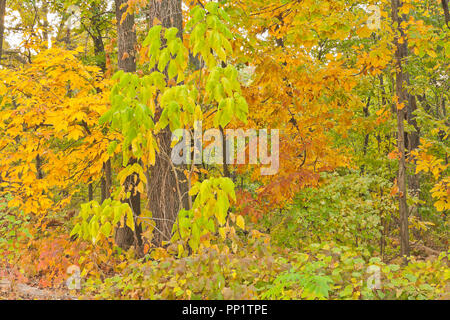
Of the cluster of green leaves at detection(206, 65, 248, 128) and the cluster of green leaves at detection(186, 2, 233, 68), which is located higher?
the cluster of green leaves at detection(186, 2, 233, 68)

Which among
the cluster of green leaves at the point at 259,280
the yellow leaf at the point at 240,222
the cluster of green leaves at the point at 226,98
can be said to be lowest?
the cluster of green leaves at the point at 259,280

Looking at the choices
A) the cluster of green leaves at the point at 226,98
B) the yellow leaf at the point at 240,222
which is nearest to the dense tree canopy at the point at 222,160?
the cluster of green leaves at the point at 226,98

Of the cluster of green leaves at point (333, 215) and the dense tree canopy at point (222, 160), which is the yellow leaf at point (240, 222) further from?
the cluster of green leaves at point (333, 215)

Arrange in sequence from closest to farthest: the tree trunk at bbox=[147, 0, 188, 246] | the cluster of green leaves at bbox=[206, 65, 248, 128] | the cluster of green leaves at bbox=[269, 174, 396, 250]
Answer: the cluster of green leaves at bbox=[206, 65, 248, 128] → the tree trunk at bbox=[147, 0, 188, 246] → the cluster of green leaves at bbox=[269, 174, 396, 250]

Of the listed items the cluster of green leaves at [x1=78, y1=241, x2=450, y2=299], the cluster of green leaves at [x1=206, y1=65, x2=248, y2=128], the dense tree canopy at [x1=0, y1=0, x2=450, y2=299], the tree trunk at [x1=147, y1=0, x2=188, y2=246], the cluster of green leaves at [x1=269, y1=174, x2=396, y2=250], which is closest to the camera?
the cluster of green leaves at [x1=206, y1=65, x2=248, y2=128]

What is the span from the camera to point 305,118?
7.60 meters

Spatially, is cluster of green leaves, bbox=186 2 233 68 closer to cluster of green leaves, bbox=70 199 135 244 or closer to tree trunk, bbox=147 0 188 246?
cluster of green leaves, bbox=70 199 135 244

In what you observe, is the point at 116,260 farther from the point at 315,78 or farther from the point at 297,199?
the point at 315,78

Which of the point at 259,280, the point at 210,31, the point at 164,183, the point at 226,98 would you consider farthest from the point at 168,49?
the point at 259,280

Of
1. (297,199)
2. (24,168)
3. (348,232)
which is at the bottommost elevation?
(348,232)

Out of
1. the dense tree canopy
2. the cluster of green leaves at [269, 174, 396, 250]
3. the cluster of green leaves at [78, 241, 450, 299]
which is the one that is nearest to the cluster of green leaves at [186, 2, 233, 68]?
the dense tree canopy
